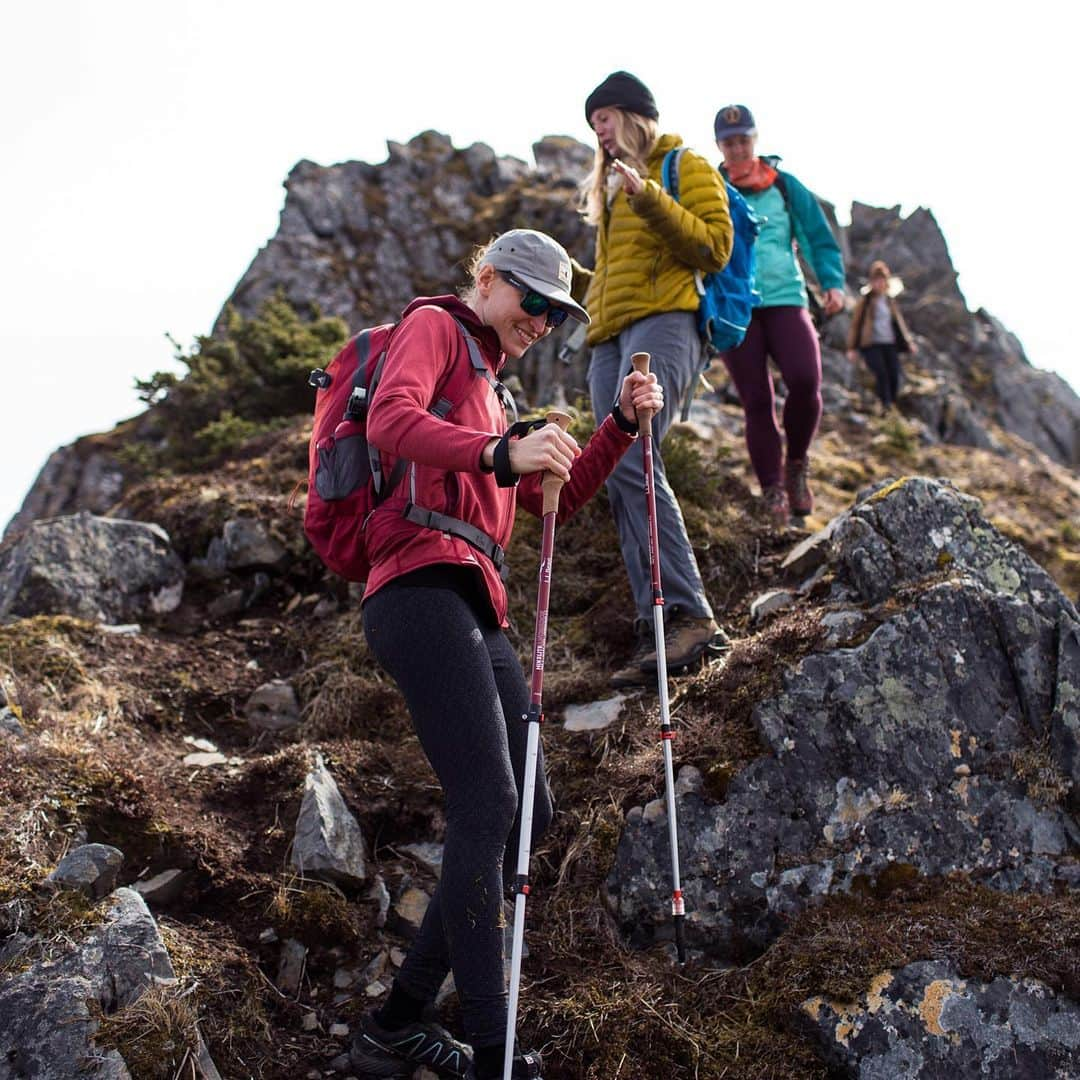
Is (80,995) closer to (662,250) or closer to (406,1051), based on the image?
(406,1051)

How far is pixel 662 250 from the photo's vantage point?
616 cm

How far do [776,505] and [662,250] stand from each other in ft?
8.84

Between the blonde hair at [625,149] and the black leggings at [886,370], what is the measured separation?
13244 millimetres

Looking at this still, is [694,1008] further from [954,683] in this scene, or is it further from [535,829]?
[954,683]

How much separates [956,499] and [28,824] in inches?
214

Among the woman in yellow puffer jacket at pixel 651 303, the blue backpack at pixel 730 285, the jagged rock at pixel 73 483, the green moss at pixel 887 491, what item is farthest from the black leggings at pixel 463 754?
the jagged rock at pixel 73 483

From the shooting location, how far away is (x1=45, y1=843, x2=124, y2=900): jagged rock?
4156 millimetres

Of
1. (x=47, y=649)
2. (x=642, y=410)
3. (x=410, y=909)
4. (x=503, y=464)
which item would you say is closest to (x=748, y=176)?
(x=642, y=410)

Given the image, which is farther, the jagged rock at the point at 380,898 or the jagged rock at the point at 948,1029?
the jagged rock at the point at 380,898

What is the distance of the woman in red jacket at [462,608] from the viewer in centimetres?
330

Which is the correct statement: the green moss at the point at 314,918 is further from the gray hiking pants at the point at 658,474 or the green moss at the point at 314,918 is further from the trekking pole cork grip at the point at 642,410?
the trekking pole cork grip at the point at 642,410

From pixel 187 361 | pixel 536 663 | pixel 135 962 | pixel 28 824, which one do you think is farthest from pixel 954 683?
pixel 187 361

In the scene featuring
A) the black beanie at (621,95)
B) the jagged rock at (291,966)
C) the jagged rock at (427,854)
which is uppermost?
the black beanie at (621,95)

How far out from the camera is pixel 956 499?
20.0ft
